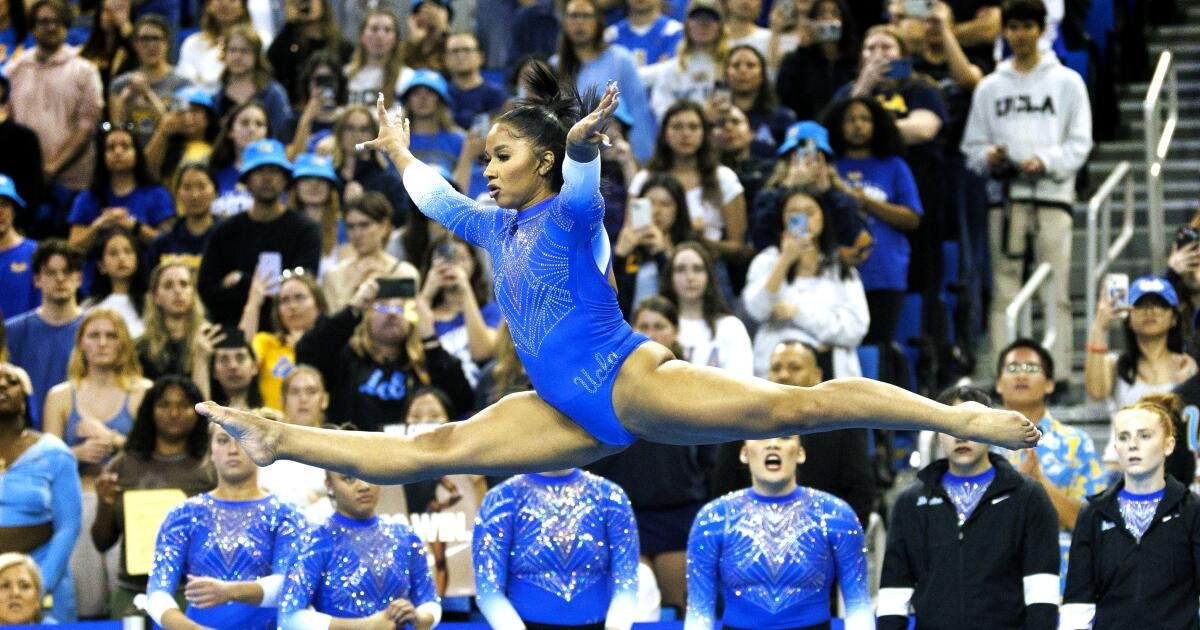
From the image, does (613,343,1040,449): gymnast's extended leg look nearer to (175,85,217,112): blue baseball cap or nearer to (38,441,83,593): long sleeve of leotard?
(38,441,83,593): long sleeve of leotard

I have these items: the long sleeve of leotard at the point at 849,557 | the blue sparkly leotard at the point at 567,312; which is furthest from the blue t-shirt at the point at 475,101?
the blue sparkly leotard at the point at 567,312

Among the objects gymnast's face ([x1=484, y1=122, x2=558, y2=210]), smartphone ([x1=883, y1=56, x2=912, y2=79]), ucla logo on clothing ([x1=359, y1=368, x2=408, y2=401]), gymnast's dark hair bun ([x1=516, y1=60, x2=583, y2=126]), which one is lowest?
ucla logo on clothing ([x1=359, y1=368, x2=408, y2=401])

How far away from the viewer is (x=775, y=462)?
293 inches

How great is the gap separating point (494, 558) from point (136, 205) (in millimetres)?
4580

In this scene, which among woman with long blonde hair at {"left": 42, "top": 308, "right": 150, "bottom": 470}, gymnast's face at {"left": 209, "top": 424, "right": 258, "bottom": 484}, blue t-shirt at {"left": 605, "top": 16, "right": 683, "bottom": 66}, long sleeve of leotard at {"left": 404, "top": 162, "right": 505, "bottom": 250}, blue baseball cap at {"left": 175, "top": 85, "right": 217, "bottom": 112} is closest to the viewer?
long sleeve of leotard at {"left": 404, "top": 162, "right": 505, "bottom": 250}

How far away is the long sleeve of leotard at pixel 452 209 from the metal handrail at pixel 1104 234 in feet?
16.5

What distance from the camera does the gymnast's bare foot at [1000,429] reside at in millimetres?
5312

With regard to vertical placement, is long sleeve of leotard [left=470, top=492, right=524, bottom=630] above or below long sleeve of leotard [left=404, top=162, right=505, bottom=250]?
below

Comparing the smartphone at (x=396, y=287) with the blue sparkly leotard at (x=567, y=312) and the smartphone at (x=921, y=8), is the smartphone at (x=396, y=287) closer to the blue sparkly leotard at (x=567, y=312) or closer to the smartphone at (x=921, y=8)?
the blue sparkly leotard at (x=567, y=312)

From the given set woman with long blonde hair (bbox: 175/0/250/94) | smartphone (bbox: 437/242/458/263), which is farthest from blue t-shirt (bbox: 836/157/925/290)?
woman with long blonde hair (bbox: 175/0/250/94)

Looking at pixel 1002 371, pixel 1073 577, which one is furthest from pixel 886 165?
pixel 1073 577

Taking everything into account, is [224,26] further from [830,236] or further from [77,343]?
[830,236]

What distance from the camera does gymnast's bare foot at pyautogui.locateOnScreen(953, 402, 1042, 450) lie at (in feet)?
17.4

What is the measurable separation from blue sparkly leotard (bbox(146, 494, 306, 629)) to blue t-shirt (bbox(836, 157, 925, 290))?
3649 mm
